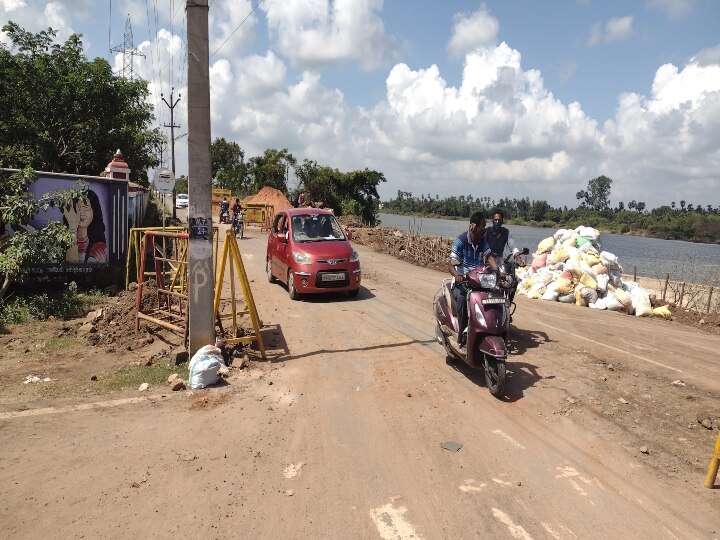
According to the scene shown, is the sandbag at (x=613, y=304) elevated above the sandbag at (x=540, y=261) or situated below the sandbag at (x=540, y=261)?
below

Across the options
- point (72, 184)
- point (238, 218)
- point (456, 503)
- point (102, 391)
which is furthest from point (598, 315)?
point (238, 218)

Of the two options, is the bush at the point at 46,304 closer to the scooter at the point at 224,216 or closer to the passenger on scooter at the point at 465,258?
the passenger on scooter at the point at 465,258

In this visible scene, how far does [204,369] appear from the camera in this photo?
6016 millimetres

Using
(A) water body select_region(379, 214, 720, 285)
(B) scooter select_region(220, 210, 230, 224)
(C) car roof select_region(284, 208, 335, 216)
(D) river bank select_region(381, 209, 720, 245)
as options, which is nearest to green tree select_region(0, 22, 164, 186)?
(B) scooter select_region(220, 210, 230, 224)

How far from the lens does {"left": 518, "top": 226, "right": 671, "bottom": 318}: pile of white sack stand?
13.0 m

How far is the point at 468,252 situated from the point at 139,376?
14.7 ft

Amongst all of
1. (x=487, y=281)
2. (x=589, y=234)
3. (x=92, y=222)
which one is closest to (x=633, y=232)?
(x=589, y=234)

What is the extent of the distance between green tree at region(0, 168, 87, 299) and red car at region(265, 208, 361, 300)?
4244 mm

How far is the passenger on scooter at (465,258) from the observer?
20.2ft

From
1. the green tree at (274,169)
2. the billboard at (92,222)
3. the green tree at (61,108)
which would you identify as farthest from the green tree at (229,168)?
the billboard at (92,222)

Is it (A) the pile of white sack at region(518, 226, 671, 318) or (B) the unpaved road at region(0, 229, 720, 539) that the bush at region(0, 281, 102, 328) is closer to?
(B) the unpaved road at region(0, 229, 720, 539)

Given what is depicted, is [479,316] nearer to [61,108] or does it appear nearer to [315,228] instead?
[315,228]

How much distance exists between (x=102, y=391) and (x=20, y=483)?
226 centimetres

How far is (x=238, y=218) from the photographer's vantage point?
22906mm
